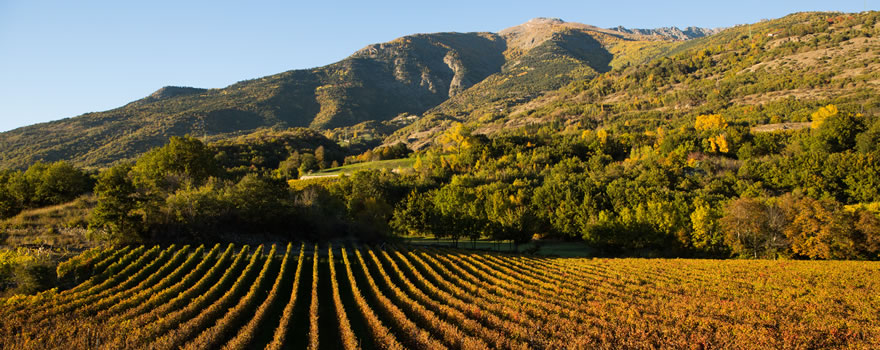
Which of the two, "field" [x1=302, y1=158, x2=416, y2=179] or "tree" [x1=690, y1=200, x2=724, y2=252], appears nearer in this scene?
"tree" [x1=690, y1=200, x2=724, y2=252]

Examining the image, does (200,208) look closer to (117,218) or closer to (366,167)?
(117,218)

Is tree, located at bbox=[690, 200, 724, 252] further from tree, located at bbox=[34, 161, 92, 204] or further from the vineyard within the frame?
tree, located at bbox=[34, 161, 92, 204]

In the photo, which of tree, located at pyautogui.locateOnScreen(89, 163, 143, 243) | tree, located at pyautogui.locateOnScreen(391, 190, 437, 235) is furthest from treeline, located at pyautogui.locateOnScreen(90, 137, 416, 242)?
tree, located at pyautogui.locateOnScreen(391, 190, 437, 235)

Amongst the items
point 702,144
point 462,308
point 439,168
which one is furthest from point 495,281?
point 702,144

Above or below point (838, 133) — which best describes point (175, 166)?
above

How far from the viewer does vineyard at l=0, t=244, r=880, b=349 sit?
15.0 m

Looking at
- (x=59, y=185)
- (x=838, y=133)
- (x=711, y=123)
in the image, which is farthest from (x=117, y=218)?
(x=711, y=123)

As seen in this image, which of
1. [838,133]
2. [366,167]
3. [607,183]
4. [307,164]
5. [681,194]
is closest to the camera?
[681,194]

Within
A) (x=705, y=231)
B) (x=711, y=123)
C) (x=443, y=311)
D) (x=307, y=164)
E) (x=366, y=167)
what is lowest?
(x=705, y=231)

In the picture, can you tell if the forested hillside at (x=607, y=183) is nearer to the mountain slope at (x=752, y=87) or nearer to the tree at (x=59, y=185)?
the tree at (x=59, y=185)

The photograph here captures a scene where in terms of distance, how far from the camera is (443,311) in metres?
18.8

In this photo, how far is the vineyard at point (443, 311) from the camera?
49.2 ft

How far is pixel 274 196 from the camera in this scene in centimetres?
4703

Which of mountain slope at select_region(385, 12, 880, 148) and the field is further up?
mountain slope at select_region(385, 12, 880, 148)
